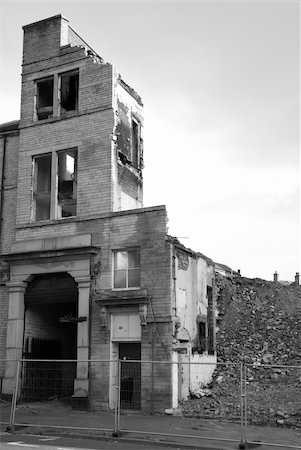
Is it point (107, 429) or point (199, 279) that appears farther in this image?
point (199, 279)

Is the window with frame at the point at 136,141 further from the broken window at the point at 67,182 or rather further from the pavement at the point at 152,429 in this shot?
the pavement at the point at 152,429

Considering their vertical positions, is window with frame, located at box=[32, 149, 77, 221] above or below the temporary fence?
above

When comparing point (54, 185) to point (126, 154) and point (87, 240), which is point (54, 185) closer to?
point (87, 240)

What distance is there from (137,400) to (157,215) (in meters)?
5.99

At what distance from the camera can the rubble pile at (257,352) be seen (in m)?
16.2

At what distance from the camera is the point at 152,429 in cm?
1375

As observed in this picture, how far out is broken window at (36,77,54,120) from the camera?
2192 centimetres

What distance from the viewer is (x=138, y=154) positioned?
22.3 meters

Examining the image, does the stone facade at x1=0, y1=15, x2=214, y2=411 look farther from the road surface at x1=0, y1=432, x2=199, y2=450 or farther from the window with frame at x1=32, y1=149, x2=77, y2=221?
the road surface at x1=0, y1=432, x2=199, y2=450

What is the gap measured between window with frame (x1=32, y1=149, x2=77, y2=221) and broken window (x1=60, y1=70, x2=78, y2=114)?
201 cm

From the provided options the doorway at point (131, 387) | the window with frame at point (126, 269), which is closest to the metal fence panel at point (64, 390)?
the doorway at point (131, 387)

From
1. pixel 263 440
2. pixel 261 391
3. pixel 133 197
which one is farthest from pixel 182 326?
pixel 263 440

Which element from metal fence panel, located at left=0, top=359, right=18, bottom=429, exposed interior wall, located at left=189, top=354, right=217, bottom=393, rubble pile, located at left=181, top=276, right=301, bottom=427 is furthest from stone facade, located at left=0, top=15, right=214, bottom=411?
rubble pile, located at left=181, top=276, right=301, bottom=427

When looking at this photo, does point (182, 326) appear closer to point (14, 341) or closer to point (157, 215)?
point (157, 215)
